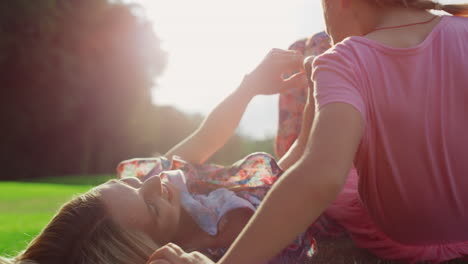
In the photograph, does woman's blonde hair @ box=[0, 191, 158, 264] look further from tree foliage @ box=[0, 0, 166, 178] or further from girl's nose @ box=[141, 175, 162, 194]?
tree foliage @ box=[0, 0, 166, 178]

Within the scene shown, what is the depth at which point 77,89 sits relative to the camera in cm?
1823

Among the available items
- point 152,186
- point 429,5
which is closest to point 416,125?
point 429,5

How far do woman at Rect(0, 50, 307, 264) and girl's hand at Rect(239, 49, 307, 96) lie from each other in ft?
0.03

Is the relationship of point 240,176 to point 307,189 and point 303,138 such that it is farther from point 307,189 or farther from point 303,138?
point 307,189

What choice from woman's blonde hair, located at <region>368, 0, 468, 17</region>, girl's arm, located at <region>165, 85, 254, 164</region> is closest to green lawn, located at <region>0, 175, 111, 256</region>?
girl's arm, located at <region>165, 85, 254, 164</region>

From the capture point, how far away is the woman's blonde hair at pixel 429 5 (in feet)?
5.21

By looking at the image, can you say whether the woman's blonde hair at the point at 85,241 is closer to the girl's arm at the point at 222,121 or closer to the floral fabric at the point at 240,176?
the floral fabric at the point at 240,176

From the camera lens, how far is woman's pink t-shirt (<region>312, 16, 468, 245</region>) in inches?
56.2

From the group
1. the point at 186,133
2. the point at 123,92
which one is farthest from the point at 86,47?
the point at 186,133

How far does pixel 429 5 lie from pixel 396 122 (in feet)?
1.65

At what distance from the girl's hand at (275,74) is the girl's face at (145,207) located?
915mm

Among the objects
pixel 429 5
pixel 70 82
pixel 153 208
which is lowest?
pixel 70 82

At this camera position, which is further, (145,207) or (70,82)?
(70,82)

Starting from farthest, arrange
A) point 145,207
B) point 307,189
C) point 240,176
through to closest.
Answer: point 240,176, point 145,207, point 307,189
